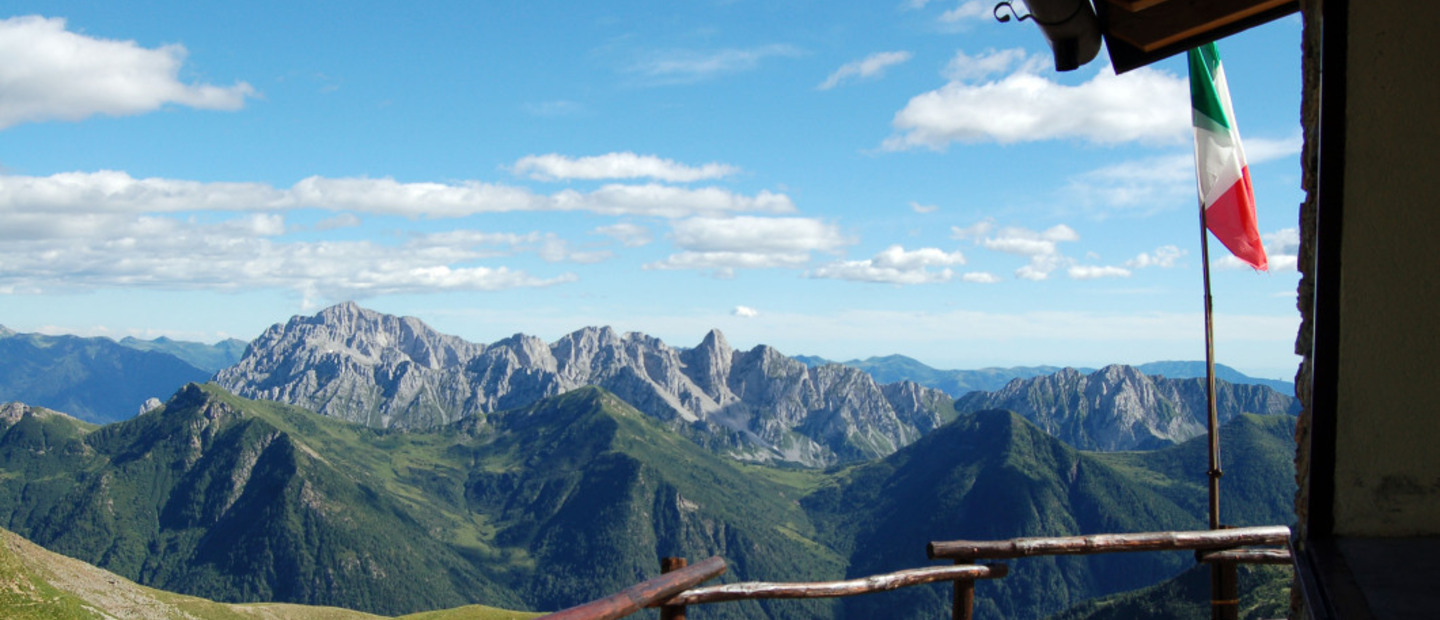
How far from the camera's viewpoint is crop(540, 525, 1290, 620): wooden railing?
986 cm

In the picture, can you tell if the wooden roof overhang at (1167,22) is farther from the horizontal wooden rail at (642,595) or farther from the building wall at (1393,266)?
the horizontal wooden rail at (642,595)

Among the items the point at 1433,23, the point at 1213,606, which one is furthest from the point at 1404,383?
the point at 1213,606

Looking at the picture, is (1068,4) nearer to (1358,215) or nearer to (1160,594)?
(1358,215)

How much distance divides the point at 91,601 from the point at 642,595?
143 metres

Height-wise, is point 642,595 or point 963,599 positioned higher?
point 642,595

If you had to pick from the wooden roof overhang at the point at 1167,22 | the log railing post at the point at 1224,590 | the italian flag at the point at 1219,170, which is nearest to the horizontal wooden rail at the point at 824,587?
the log railing post at the point at 1224,590

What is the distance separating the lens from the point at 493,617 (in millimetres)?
105938

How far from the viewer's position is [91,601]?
4771 inches

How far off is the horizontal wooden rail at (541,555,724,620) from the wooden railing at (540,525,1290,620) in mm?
19

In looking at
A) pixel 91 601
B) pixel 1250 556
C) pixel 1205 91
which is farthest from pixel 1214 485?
pixel 91 601

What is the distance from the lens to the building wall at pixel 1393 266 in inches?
225

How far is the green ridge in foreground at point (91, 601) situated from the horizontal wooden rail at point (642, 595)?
312 ft

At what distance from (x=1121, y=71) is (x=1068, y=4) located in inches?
141

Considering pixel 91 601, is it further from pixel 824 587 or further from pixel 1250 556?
pixel 1250 556
